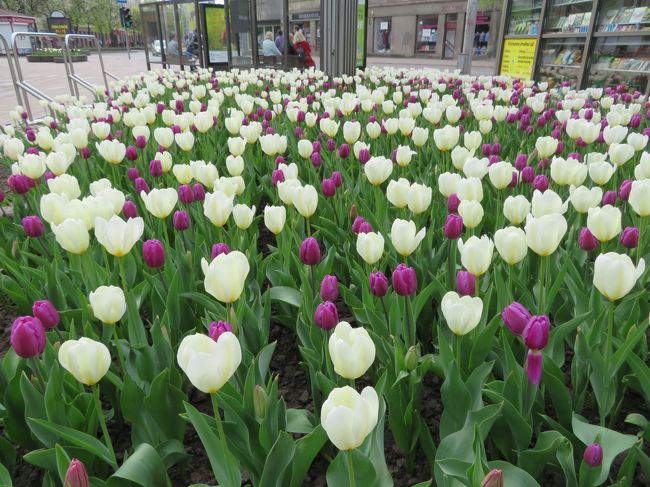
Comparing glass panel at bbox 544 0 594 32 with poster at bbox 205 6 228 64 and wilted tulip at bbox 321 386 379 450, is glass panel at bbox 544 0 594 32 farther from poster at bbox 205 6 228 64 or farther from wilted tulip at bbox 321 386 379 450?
wilted tulip at bbox 321 386 379 450

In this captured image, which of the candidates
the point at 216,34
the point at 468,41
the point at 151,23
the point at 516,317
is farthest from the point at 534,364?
the point at 151,23

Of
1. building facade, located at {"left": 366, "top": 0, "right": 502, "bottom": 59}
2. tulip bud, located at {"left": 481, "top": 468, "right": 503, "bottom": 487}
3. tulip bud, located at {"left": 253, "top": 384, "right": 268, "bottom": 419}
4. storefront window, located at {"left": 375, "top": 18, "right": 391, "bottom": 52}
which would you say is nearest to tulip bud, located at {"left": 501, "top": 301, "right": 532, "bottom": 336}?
tulip bud, located at {"left": 481, "top": 468, "right": 503, "bottom": 487}

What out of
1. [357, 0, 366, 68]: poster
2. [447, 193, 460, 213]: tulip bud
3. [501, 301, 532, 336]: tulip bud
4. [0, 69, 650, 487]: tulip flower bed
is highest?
[357, 0, 366, 68]: poster

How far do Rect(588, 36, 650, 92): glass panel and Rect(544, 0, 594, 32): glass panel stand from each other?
359 mm

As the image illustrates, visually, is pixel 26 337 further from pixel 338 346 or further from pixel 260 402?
pixel 338 346

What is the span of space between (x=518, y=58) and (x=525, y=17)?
2.13 ft

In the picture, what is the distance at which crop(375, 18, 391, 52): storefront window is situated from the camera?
32.0m

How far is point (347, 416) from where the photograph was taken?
0.85 meters

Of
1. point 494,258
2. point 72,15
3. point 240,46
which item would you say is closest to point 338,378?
point 494,258

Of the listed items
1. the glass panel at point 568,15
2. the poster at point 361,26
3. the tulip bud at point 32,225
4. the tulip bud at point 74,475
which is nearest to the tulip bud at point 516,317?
the tulip bud at point 74,475

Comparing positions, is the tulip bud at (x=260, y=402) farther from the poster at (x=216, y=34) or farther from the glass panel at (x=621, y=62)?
the poster at (x=216, y=34)

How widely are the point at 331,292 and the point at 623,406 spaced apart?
1023 millimetres

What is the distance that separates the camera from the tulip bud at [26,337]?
1.16m

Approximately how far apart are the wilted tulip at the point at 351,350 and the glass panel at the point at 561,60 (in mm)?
7885
